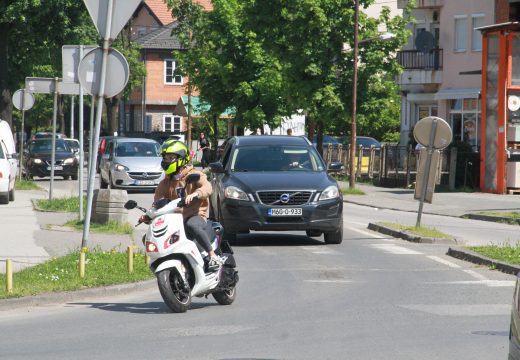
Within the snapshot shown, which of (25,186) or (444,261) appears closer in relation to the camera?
(444,261)

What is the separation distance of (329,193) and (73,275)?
6902 mm

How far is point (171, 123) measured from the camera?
101 m

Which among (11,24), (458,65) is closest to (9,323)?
(11,24)

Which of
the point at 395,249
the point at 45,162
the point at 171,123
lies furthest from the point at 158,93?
the point at 395,249

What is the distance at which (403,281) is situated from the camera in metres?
15.4

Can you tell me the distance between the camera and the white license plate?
20047 millimetres

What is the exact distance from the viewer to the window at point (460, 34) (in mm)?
57781

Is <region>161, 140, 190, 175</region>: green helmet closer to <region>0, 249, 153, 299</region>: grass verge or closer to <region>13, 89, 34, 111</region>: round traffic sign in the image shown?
<region>0, 249, 153, 299</region>: grass verge

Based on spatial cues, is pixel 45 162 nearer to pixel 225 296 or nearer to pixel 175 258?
pixel 225 296

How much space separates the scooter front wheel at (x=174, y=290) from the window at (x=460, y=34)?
4695 cm

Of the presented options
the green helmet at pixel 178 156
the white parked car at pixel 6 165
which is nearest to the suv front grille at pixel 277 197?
the green helmet at pixel 178 156

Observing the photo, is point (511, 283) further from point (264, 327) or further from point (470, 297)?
point (264, 327)

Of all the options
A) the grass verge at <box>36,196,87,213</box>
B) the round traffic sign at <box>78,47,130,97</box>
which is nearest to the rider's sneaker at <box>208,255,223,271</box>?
the round traffic sign at <box>78,47,130,97</box>

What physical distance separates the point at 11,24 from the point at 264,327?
34.3 metres
